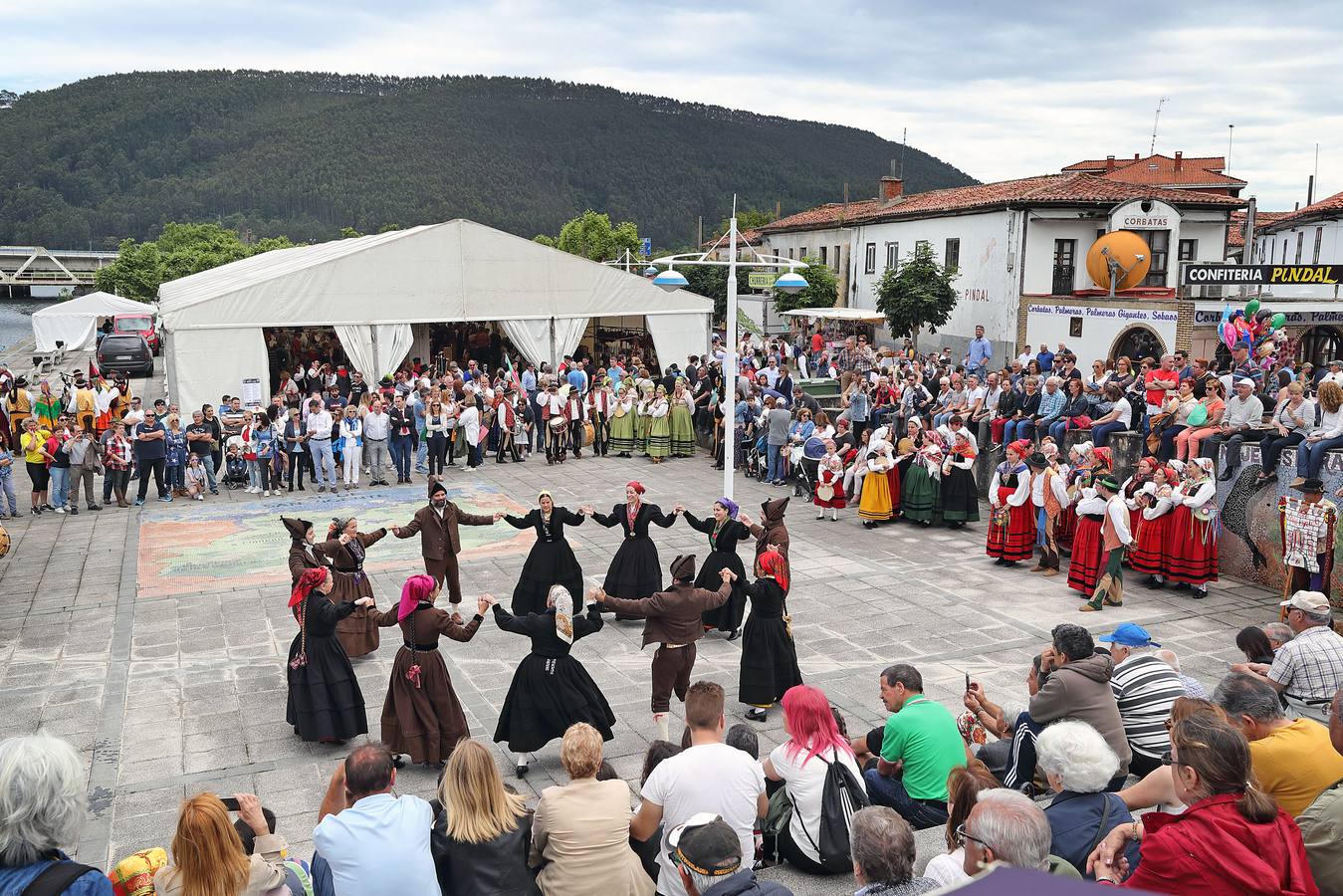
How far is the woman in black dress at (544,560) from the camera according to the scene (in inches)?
395

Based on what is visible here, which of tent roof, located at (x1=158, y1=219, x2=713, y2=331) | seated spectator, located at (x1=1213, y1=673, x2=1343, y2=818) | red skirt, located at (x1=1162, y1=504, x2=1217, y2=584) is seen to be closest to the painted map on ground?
tent roof, located at (x1=158, y1=219, x2=713, y2=331)

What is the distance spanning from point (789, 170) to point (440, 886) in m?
98.4

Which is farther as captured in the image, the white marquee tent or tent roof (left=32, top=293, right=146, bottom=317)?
tent roof (left=32, top=293, right=146, bottom=317)

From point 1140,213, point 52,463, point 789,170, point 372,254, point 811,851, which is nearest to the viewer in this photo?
point 811,851

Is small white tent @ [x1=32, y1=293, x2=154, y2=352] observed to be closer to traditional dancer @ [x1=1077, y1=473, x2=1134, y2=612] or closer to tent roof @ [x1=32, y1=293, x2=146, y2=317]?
tent roof @ [x1=32, y1=293, x2=146, y2=317]

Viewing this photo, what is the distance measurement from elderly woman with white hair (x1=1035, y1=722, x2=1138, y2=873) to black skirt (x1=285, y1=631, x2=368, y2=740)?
525 cm

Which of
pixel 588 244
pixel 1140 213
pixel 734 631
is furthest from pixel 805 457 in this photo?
pixel 588 244

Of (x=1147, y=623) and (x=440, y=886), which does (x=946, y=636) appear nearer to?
(x=1147, y=623)

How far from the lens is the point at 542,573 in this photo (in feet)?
33.6

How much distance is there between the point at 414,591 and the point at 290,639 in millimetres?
3827

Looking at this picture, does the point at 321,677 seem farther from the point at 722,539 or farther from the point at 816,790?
the point at 816,790

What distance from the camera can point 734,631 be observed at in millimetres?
10438

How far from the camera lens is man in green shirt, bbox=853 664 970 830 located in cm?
542

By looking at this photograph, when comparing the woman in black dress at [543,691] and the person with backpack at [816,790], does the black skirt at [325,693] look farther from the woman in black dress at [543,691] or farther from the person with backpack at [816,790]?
Result: the person with backpack at [816,790]
